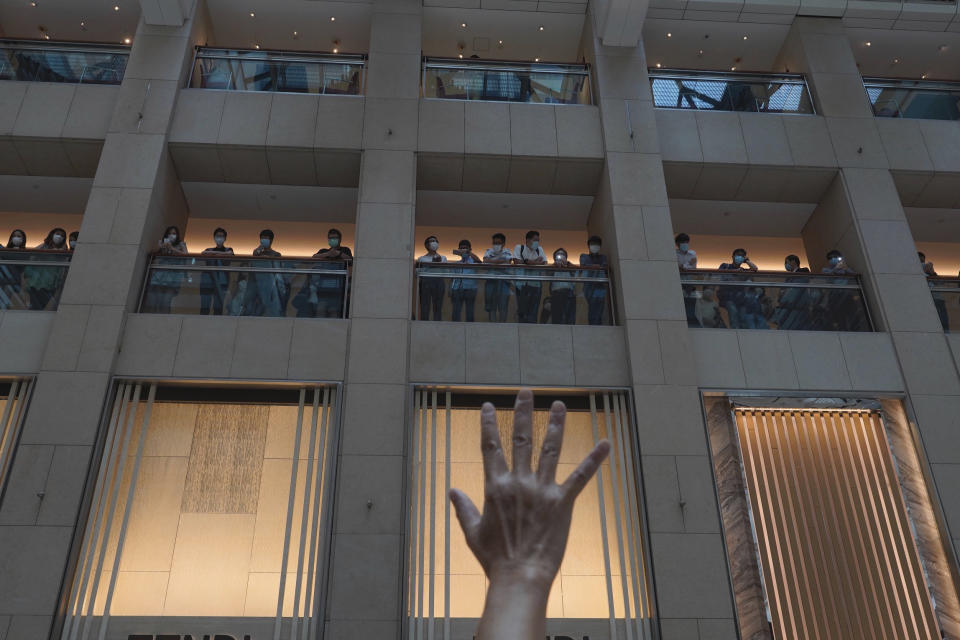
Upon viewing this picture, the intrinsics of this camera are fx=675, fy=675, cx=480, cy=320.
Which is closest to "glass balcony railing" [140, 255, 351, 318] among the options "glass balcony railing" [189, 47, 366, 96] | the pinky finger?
"glass balcony railing" [189, 47, 366, 96]

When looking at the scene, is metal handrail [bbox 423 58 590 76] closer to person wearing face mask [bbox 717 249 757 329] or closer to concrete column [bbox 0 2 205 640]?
concrete column [bbox 0 2 205 640]

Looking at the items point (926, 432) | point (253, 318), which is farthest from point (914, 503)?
point (253, 318)

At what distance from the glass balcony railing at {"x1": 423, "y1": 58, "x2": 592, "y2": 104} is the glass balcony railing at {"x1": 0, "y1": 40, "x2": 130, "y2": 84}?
533cm

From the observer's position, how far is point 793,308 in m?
10.5

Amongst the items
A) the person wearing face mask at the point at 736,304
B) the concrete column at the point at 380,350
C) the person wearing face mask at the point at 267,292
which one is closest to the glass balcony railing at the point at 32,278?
the person wearing face mask at the point at 267,292

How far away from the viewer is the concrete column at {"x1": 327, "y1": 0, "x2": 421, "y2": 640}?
8.06 meters

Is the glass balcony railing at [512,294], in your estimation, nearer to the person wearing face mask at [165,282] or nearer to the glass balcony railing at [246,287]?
the glass balcony railing at [246,287]

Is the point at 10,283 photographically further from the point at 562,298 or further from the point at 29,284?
the point at 562,298

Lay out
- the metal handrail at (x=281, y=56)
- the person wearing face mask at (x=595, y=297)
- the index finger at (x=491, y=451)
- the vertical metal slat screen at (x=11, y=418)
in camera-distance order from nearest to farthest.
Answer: the index finger at (x=491, y=451) < the vertical metal slat screen at (x=11, y=418) < the person wearing face mask at (x=595, y=297) < the metal handrail at (x=281, y=56)

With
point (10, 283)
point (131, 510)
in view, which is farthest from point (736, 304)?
point (10, 283)

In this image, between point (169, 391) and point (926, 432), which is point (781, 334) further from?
point (169, 391)

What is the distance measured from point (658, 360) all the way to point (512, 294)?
7.72 ft

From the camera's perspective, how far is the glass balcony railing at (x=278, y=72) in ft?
38.1

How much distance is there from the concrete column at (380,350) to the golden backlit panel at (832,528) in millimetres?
4897
